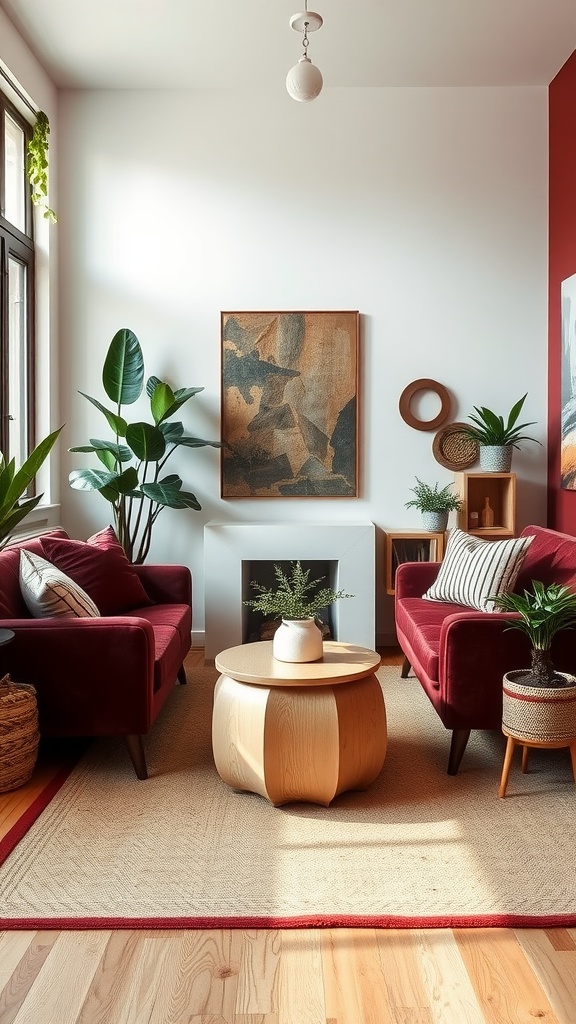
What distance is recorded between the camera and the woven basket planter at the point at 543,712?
2758 millimetres

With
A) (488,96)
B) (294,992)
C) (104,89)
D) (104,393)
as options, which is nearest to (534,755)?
(294,992)

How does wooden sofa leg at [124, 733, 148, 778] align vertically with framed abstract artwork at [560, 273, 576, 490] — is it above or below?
below

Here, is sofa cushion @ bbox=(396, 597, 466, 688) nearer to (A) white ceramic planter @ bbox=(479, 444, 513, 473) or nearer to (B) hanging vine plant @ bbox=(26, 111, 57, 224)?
(A) white ceramic planter @ bbox=(479, 444, 513, 473)

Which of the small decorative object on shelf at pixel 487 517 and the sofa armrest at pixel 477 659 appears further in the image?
the small decorative object on shelf at pixel 487 517

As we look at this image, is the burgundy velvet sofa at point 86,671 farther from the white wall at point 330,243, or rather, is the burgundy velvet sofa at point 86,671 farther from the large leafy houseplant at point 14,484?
the white wall at point 330,243

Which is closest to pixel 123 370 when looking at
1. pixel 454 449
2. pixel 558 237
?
pixel 454 449

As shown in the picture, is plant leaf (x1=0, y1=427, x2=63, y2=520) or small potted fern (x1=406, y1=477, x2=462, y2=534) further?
small potted fern (x1=406, y1=477, x2=462, y2=534)

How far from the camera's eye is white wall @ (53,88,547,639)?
17.0ft

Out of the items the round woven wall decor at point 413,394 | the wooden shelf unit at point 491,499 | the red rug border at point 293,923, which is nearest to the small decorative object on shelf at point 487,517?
the wooden shelf unit at point 491,499

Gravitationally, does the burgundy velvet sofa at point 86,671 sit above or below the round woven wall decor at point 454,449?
below

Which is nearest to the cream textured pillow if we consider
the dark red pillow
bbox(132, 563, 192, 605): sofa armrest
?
the dark red pillow

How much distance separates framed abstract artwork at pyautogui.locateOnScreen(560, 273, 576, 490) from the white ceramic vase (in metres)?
2.28

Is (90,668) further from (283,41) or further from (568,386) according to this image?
(283,41)

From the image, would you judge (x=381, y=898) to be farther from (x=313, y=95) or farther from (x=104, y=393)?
(x=104, y=393)
